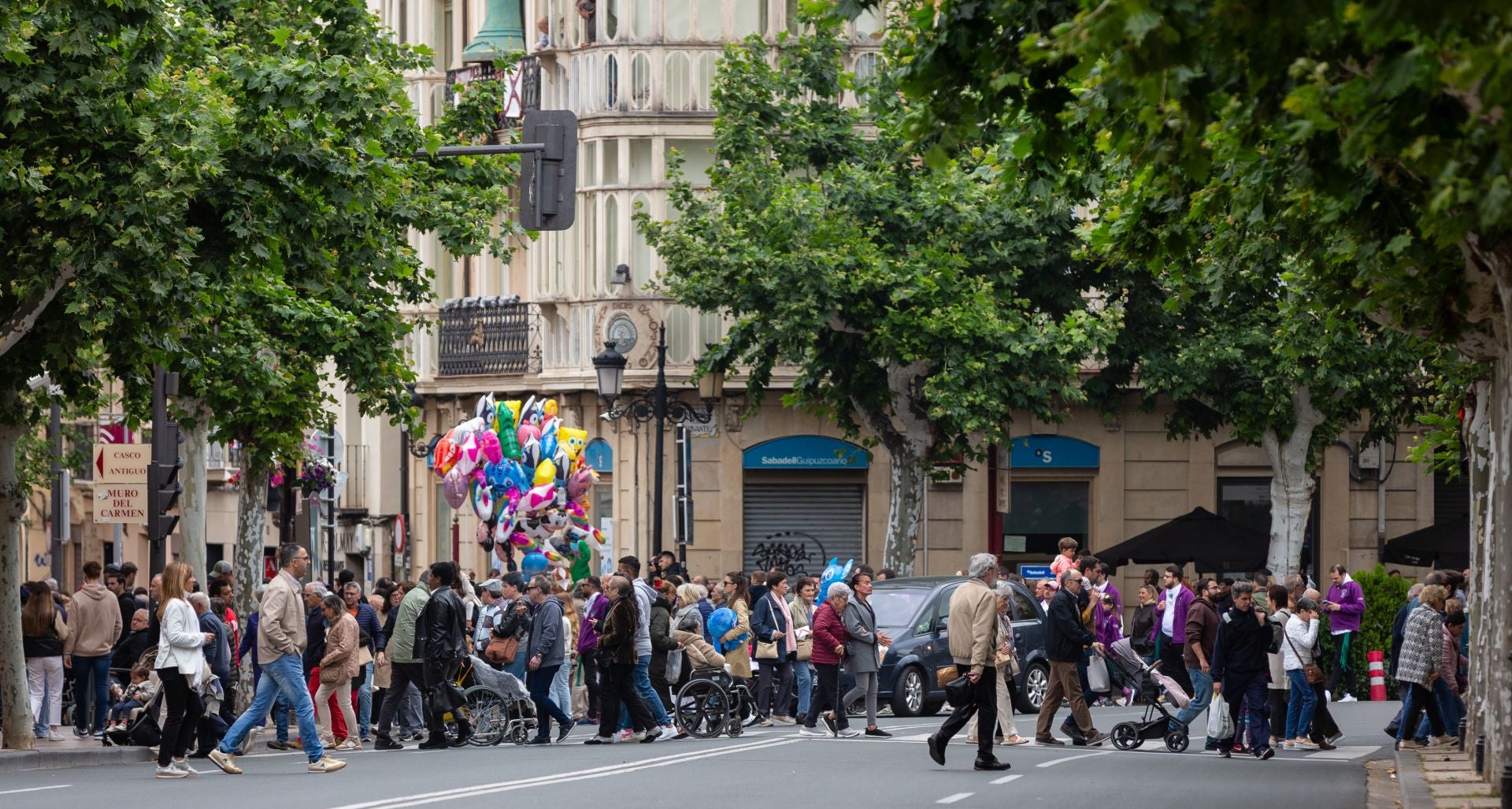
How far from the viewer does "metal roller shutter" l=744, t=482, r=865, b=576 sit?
4094 cm

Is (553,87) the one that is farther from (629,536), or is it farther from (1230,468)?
(1230,468)

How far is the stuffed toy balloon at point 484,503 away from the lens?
30.9 m

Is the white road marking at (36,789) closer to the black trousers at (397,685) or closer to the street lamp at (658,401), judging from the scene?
the black trousers at (397,685)

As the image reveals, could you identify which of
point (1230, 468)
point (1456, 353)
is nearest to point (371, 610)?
point (1456, 353)

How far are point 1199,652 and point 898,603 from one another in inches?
237

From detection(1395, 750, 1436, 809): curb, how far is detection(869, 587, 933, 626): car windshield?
24.2 ft

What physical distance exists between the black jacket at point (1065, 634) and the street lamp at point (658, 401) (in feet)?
37.6

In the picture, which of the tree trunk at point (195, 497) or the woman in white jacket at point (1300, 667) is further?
the tree trunk at point (195, 497)

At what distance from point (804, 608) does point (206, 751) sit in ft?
25.8

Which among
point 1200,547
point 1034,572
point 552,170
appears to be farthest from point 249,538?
point 1034,572

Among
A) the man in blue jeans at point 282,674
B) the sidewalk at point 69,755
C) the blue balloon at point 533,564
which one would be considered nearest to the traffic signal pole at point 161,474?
the sidewalk at point 69,755

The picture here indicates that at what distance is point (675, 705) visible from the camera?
76.7 ft

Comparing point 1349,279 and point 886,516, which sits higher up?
point 1349,279

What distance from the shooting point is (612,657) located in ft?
71.4
